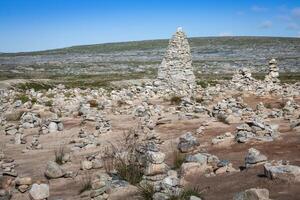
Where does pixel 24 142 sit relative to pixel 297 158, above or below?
below

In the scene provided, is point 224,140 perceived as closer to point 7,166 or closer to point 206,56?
point 7,166

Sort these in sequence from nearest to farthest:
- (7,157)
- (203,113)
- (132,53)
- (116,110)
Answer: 1. (7,157)
2. (203,113)
3. (116,110)
4. (132,53)

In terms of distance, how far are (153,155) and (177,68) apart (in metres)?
21.0

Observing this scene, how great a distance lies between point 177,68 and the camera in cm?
2975

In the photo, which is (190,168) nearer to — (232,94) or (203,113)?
(203,113)

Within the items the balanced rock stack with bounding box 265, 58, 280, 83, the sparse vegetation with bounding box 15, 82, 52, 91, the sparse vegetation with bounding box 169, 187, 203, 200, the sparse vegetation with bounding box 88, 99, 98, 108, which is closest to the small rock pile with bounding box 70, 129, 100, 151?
the sparse vegetation with bounding box 169, 187, 203, 200

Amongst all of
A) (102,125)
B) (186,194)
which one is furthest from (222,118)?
(186,194)

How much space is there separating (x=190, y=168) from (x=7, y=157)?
658 centimetres

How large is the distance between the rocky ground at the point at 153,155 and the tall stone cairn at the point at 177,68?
25.0ft

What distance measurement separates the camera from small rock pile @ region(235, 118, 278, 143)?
11577 mm

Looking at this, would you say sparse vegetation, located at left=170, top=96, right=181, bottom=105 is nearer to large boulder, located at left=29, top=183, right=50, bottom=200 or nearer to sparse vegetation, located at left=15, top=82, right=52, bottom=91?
large boulder, located at left=29, top=183, right=50, bottom=200

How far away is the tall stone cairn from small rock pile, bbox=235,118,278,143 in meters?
17.1

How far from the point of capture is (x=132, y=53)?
191 m

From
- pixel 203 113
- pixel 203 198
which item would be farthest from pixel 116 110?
pixel 203 198
